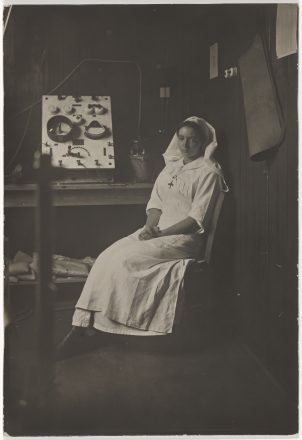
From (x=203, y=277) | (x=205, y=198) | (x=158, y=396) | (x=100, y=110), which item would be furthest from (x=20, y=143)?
(x=158, y=396)

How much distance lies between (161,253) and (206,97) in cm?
84

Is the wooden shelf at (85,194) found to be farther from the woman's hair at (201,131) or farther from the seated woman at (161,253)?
the woman's hair at (201,131)

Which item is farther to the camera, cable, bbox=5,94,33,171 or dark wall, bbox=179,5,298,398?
cable, bbox=5,94,33,171

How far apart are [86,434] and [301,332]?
104 centimetres

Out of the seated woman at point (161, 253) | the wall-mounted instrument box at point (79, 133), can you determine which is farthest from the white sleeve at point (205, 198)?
the wall-mounted instrument box at point (79, 133)

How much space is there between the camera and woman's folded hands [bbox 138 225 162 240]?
2467 mm

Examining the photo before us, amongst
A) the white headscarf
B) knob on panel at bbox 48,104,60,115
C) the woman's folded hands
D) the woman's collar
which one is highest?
knob on panel at bbox 48,104,60,115

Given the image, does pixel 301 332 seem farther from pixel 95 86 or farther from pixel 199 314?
pixel 95 86

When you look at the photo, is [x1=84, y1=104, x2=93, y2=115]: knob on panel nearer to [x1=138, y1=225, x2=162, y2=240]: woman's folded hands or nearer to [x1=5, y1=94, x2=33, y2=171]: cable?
[x1=5, y1=94, x2=33, y2=171]: cable

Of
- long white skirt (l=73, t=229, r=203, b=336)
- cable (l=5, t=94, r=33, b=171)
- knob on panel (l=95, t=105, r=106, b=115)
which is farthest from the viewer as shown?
knob on panel (l=95, t=105, r=106, b=115)

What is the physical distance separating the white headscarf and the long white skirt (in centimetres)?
40

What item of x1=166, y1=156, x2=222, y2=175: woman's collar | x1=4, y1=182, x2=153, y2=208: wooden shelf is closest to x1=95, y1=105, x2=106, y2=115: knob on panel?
x1=4, y1=182, x2=153, y2=208: wooden shelf

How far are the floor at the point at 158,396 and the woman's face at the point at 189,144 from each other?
0.93m

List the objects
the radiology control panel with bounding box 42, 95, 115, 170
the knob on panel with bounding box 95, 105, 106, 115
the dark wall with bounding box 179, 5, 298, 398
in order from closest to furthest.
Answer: the dark wall with bounding box 179, 5, 298, 398 < the radiology control panel with bounding box 42, 95, 115, 170 < the knob on panel with bounding box 95, 105, 106, 115
